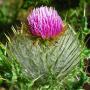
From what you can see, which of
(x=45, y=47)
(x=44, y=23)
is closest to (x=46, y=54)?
(x=45, y=47)

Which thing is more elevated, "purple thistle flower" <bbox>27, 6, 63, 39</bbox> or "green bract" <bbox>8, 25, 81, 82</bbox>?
"purple thistle flower" <bbox>27, 6, 63, 39</bbox>

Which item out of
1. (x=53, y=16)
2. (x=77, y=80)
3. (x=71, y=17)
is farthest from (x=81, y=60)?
(x=71, y=17)

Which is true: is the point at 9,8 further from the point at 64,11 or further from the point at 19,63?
the point at 19,63

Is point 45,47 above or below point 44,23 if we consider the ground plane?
below

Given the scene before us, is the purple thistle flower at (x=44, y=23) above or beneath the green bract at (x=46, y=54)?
above

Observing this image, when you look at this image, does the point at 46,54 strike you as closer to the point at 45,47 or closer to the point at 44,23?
the point at 45,47

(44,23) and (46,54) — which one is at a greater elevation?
(44,23)
